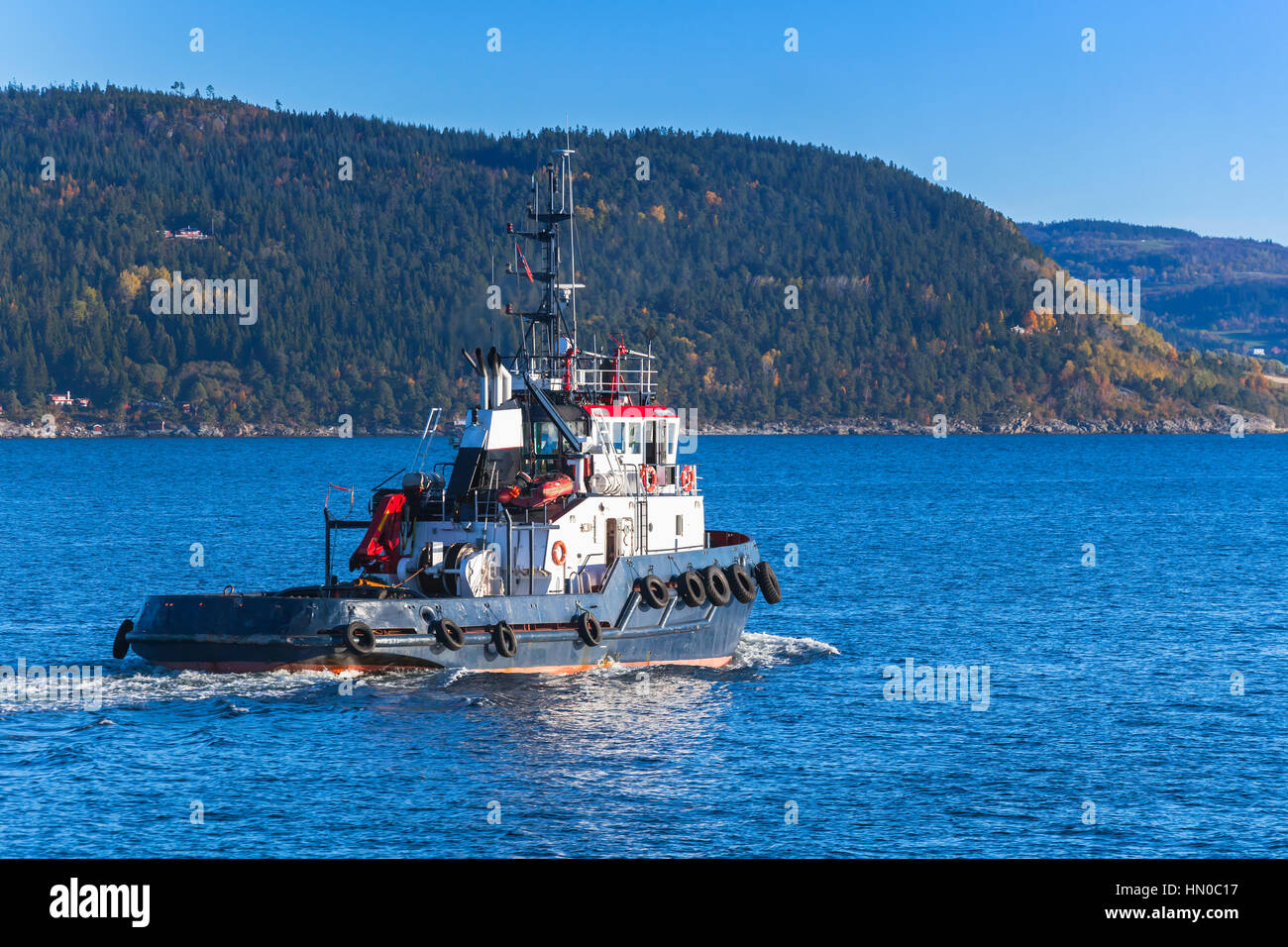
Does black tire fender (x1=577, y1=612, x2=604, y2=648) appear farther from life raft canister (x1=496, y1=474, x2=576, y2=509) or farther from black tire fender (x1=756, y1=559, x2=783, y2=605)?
black tire fender (x1=756, y1=559, x2=783, y2=605)

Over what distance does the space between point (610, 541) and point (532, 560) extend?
238 centimetres

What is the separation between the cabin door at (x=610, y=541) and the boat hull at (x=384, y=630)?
1184 millimetres

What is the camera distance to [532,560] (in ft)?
99.8

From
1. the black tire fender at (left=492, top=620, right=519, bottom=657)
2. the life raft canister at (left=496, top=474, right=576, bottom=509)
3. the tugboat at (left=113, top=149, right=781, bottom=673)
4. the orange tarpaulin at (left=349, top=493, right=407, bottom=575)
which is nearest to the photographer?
the tugboat at (left=113, top=149, right=781, bottom=673)

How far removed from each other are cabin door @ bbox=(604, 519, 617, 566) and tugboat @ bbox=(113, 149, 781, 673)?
0.13 feet

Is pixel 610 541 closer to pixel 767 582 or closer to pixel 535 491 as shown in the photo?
pixel 535 491

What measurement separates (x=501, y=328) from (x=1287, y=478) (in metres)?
87.5

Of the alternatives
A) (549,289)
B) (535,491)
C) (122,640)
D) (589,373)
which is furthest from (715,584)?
(122,640)

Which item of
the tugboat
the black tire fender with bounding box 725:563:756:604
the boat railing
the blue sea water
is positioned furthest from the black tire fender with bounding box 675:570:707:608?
the boat railing

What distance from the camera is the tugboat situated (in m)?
28.1

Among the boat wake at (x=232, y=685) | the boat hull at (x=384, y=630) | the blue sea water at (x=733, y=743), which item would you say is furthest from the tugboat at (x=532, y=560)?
the blue sea water at (x=733, y=743)

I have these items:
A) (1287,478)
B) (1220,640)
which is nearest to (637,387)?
(1220,640)

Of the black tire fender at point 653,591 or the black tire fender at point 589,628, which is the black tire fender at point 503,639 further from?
the black tire fender at point 653,591
